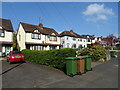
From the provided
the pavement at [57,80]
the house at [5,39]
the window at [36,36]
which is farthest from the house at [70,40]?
the pavement at [57,80]

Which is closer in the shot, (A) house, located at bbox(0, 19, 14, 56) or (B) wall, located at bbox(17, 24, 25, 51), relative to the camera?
(A) house, located at bbox(0, 19, 14, 56)

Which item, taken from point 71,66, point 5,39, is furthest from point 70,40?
point 71,66

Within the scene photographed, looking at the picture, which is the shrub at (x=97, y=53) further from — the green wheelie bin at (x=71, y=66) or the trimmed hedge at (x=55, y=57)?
the green wheelie bin at (x=71, y=66)

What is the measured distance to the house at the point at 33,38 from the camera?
2408 centimetres

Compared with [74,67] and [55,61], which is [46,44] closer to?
[55,61]

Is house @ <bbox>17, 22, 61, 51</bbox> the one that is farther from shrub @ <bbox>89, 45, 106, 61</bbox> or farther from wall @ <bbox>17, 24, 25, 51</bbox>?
shrub @ <bbox>89, 45, 106, 61</bbox>

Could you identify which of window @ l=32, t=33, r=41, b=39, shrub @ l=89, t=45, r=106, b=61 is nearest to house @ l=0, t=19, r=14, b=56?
window @ l=32, t=33, r=41, b=39

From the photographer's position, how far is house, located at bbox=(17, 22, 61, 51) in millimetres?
24078

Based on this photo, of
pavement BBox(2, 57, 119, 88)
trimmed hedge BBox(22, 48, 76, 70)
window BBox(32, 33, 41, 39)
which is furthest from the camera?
window BBox(32, 33, 41, 39)

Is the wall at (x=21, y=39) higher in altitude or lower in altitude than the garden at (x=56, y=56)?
higher

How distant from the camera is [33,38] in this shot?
82.7 feet

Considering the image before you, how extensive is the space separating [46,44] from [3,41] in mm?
9846

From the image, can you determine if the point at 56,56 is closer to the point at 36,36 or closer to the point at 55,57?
the point at 55,57

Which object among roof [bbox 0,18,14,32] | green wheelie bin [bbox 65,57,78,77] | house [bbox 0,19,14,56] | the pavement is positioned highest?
roof [bbox 0,18,14,32]
